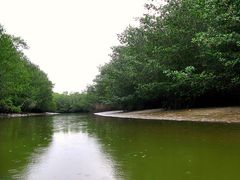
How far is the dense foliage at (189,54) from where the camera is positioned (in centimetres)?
2189

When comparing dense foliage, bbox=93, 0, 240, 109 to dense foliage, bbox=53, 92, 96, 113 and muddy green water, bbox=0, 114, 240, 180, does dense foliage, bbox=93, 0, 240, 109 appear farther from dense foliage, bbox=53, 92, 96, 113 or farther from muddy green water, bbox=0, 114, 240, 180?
dense foliage, bbox=53, 92, 96, 113

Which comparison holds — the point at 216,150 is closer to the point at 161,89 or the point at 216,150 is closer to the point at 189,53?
the point at 189,53

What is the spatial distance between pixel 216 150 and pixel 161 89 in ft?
78.0

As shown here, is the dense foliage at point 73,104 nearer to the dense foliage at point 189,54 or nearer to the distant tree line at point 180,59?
the distant tree line at point 180,59

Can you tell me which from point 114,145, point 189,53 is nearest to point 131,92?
point 189,53

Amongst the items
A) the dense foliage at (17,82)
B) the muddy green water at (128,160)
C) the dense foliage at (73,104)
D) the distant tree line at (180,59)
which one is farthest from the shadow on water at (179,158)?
the dense foliage at (73,104)

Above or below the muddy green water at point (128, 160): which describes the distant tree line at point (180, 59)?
above

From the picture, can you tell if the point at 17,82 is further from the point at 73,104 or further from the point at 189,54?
the point at 73,104

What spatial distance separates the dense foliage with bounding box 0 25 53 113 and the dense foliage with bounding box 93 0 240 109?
48.4 ft

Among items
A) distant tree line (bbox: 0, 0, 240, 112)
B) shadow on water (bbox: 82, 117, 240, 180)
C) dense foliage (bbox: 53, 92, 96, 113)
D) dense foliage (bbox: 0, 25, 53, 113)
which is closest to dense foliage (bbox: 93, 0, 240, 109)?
distant tree line (bbox: 0, 0, 240, 112)

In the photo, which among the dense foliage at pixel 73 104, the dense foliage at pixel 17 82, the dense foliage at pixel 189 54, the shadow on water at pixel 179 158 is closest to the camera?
the shadow on water at pixel 179 158

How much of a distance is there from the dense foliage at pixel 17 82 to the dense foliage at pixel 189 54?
14759 millimetres

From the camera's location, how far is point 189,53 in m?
31.6

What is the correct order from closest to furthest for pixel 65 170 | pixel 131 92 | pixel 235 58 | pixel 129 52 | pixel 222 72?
1. pixel 65 170
2. pixel 235 58
3. pixel 222 72
4. pixel 129 52
5. pixel 131 92
